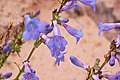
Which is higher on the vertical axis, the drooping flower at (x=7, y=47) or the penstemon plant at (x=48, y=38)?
the drooping flower at (x=7, y=47)

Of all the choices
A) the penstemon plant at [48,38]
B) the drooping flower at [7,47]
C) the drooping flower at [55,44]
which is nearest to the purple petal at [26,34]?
the penstemon plant at [48,38]

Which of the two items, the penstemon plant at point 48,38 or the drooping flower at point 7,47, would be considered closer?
the penstemon plant at point 48,38

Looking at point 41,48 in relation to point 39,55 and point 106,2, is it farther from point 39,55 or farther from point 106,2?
point 106,2

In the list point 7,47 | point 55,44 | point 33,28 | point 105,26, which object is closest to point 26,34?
point 33,28

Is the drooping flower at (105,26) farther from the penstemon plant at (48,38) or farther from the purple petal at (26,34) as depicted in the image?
the purple petal at (26,34)

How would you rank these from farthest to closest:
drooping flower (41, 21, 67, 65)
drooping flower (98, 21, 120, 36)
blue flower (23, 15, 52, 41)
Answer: drooping flower (98, 21, 120, 36)
drooping flower (41, 21, 67, 65)
blue flower (23, 15, 52, 41)

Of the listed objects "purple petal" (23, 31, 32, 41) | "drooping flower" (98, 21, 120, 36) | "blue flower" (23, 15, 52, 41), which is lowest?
"purple petal" (23, 31, 32, 41)

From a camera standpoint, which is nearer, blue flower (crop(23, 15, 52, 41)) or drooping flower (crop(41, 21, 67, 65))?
blue flower (crop(23, 15, 52, 41))

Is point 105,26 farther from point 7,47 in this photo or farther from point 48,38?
point 7,47

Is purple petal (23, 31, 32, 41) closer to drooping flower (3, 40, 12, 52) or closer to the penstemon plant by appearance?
the penstemon plant

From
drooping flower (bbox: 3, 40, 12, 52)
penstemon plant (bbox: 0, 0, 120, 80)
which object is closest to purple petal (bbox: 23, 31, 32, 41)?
penstemon plant (bbox: 0, 0, 120, 80)

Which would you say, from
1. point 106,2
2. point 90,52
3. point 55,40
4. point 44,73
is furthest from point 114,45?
point 106,2
